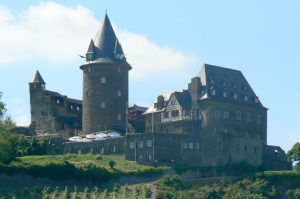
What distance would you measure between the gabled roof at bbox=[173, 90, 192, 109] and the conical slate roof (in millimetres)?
6769

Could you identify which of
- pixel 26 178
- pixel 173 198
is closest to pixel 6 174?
pixel 26 178

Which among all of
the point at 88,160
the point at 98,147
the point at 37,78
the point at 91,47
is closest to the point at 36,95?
the point at 37,78

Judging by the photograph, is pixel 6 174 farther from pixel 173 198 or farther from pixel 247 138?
pixel 247 138

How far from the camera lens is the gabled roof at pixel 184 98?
104969mm

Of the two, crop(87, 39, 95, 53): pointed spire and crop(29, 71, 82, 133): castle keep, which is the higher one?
crop(87, 39, 95, 53): pointed spire

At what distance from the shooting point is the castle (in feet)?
327

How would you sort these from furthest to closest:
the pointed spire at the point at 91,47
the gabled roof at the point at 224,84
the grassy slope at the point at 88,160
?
the pointed spire at the point at 91,47 → the gabled roof at the point at 224,84 → the grassy slope at the point at 88,160

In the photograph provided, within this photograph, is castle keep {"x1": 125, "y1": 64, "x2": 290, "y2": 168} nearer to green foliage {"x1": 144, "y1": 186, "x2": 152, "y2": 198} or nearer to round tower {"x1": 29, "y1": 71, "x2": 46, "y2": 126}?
green foliage {"x1": 144, "y1": 186, "x2": 152, "y2": 198}

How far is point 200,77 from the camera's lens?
106438mm

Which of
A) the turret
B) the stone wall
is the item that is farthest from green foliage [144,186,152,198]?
the turret

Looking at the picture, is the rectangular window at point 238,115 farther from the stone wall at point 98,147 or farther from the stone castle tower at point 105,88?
the stone wall at point 98,147

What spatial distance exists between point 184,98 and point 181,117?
1885 mm

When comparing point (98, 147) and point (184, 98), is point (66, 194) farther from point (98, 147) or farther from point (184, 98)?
point (184, 98)

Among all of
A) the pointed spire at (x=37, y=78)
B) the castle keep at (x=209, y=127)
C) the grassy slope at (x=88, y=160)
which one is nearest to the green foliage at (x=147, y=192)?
the grassy slope at (x=88, y=160)
